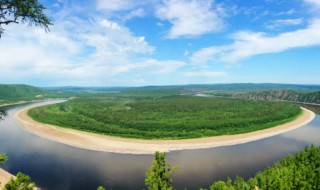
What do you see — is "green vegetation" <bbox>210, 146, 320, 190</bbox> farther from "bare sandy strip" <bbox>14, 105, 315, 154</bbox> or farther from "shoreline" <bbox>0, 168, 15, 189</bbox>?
"shoreline" <bbox>0, 168, 15, 189</bbox>

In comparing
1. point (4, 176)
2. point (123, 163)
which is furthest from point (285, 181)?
point (4, 176)

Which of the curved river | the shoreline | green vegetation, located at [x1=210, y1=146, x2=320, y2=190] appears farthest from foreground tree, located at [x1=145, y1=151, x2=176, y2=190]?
the shoreline

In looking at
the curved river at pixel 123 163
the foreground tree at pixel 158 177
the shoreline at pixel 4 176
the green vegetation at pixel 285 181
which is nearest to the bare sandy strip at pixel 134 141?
the curved river at pixel 123 163

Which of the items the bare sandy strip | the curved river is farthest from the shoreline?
the bare sandy strip

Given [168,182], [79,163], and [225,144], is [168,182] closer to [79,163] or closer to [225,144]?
[79,163]

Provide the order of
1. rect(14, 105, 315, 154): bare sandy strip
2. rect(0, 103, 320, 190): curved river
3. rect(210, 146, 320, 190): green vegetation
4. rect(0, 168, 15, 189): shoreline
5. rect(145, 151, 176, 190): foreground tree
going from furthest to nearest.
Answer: rect(14, 105, 315, 154): bare sandy strip, rect(0, 168, 15, 189): shoreline, rect(0, 103, 320, 190): curved river, rect(210, 146, 320, 190): green vegetation, rect(145, 151, 176, 190): foreground tree

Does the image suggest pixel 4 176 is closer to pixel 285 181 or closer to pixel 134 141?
pixel 134 141

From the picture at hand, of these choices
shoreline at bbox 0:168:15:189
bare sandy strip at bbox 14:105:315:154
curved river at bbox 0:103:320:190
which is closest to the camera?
curved river at bbox 0:103:320:190

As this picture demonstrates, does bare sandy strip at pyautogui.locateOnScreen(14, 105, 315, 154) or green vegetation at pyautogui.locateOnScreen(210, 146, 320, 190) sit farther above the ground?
green vegetation at pyautogui.locateOnScreen(210, 146, 320, 190)

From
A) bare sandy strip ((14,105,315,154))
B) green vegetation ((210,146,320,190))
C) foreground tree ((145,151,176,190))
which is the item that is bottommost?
bare sandy strip ((14,105,315,154))

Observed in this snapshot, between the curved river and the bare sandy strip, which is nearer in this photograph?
the curved river
